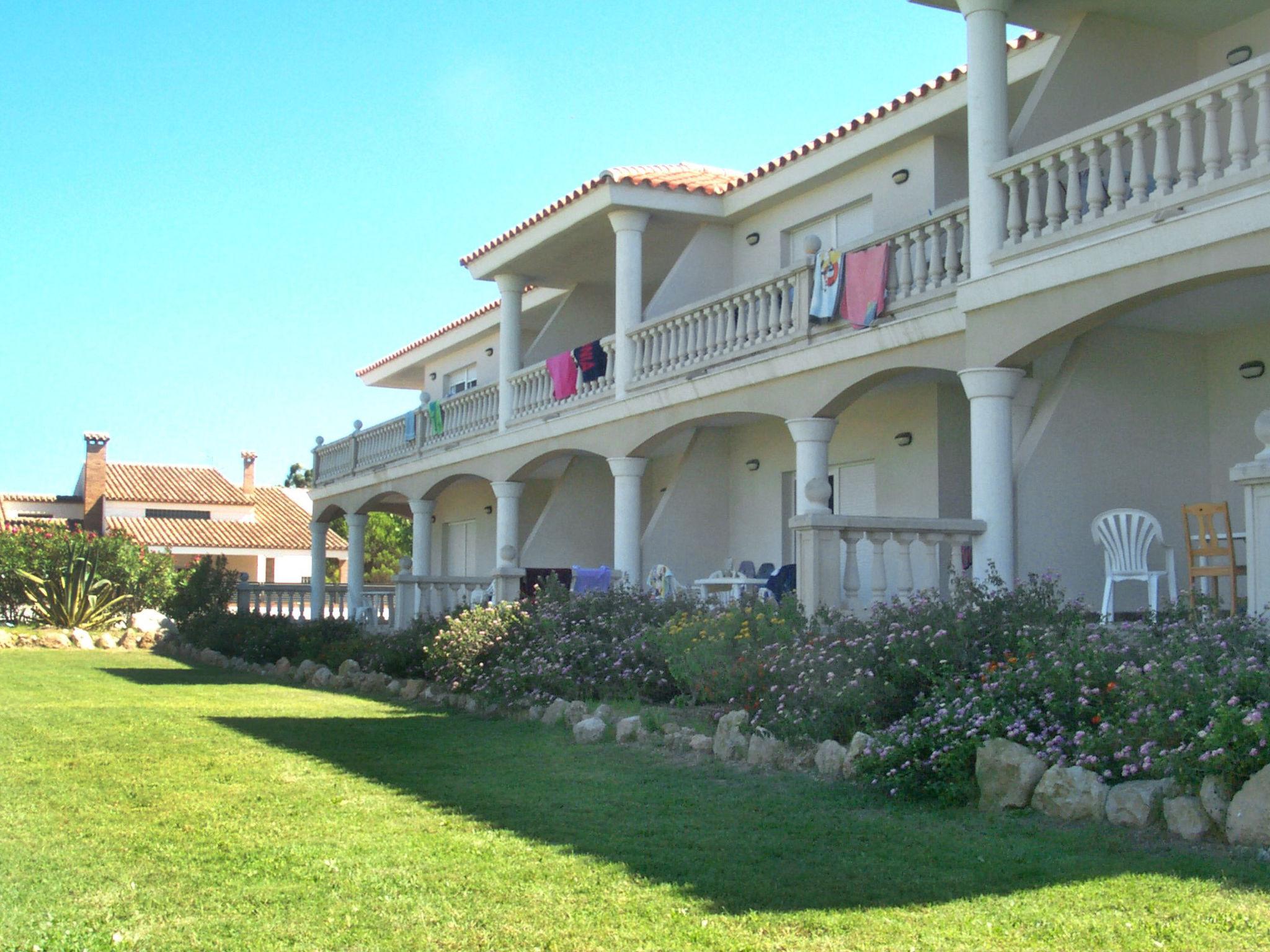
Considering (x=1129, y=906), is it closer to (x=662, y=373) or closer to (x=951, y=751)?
(x=951, y=751)

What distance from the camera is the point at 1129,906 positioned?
4.85 meters

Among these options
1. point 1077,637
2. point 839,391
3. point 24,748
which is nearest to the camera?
point 1077,637

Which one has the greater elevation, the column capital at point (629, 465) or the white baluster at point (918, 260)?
the white baluster at point (918, 260)

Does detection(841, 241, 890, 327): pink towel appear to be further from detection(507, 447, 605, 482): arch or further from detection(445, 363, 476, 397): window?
detection(445, 363, 476, 397): window

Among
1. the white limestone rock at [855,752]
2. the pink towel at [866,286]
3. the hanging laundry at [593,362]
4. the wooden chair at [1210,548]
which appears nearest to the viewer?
the white limestone rock at [855,752]

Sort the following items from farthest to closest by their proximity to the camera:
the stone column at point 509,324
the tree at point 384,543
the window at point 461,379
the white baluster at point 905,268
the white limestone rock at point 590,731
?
the tree at point 384,543 < the window at point 461,379 < the stone column at point 509,324 < the white baluster at point 905,268 < the white limestone rock at point 590,731

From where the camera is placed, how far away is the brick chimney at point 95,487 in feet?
173

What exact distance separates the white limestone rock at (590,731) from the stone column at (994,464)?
3884mm

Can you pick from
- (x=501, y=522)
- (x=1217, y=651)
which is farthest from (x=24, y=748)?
(x=501, y=522)

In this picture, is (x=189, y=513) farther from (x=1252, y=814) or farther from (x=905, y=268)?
(x=1252, y=814)

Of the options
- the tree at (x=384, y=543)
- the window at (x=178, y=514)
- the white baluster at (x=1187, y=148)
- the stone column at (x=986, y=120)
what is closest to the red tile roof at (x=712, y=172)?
the stone column at (x=986, y=120)

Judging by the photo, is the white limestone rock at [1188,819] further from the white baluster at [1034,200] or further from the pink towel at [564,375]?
the pink towel at [564,375]

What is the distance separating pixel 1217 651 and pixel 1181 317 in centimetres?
624

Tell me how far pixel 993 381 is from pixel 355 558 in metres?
19.5
